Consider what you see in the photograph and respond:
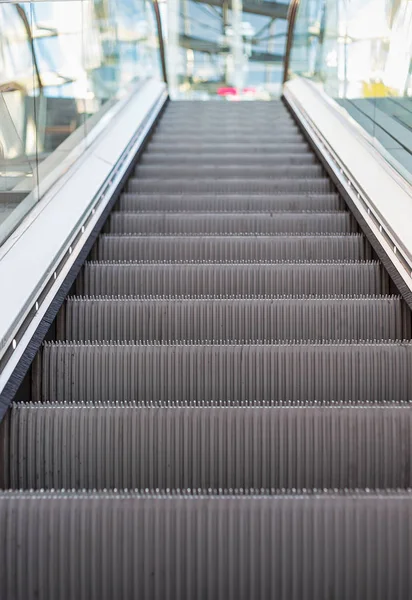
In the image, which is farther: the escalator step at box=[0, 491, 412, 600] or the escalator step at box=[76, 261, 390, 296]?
the escalator step at box=[76, 261, 390, 296]

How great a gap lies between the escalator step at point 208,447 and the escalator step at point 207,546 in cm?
43

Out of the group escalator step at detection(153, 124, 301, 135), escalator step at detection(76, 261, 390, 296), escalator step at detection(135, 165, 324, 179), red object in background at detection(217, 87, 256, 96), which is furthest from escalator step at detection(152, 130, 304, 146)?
red object in background at detection(217, 87, 256, 96)

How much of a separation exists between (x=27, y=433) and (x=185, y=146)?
182 inches

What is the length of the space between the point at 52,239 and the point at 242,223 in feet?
4.79

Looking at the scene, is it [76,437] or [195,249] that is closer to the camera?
[76,437]

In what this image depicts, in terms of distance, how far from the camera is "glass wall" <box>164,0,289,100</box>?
1413cm

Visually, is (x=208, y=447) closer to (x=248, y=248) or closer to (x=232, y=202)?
(x=248, y=248)

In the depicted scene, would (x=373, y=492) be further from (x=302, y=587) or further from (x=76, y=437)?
(x=76, y=437)

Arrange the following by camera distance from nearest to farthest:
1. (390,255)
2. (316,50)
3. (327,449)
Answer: (327,449), (390,255), (316,50)

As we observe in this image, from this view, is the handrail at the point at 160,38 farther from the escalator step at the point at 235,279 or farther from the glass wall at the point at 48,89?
the escalator step at the point at 235,279

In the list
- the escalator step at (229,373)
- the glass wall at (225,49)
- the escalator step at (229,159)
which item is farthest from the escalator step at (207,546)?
the glass wall at (225,49)

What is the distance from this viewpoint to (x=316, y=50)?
9.19m

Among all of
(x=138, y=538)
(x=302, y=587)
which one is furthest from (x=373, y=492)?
(x=138, y=538)

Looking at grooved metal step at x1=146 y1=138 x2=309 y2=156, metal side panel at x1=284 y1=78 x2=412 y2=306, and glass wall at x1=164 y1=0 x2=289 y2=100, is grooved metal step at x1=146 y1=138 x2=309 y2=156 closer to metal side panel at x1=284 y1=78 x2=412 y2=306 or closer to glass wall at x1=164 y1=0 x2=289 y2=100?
metal side panel at x1=284 y1=78 x2=412 y2=306
